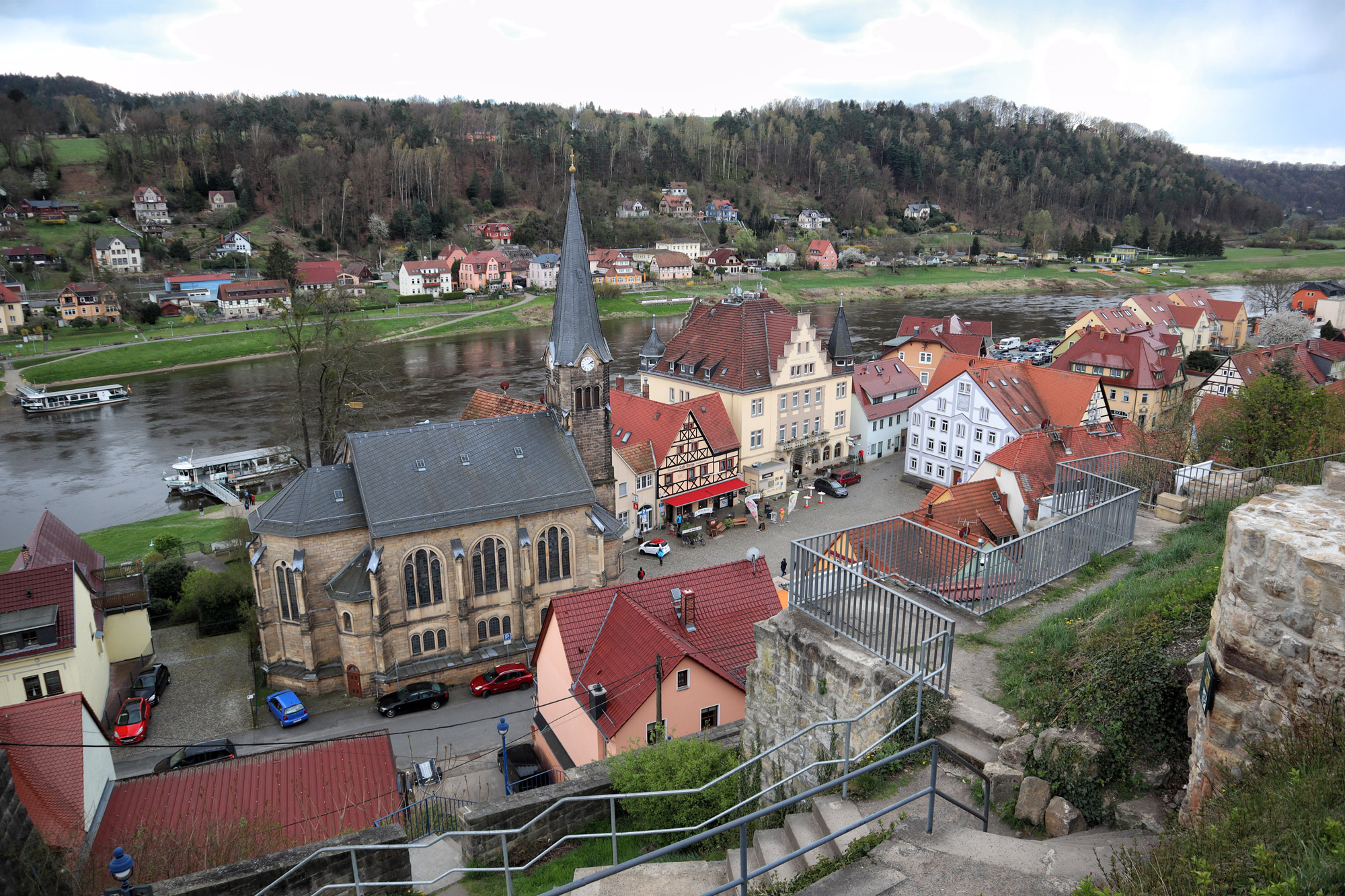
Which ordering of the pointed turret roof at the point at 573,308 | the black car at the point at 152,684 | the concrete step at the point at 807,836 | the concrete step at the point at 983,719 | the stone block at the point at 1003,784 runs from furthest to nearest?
the pointed turret roof at the point at 573,308 → the black car at the point at 152,684 → the concrete step at the point at 983,719 → the stone block at the point at 1003,784 → the concrete step at the point at 807,836

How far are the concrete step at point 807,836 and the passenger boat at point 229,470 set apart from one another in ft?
137

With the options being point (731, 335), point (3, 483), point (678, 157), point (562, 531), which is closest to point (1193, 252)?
point (678, 157)

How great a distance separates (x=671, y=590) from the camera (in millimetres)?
18969

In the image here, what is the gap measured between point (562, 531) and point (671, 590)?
26.7 feet

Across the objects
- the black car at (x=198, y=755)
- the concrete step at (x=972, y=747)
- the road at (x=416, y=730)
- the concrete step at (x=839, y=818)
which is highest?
the concrete step at (x=972, y=747)

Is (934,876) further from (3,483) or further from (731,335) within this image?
(3,483)

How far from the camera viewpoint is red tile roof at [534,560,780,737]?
17.0 metres

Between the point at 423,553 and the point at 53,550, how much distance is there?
11674mm

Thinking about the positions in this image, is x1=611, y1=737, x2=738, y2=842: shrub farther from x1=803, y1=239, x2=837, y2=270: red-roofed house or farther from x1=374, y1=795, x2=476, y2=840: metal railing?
x1=803, y1=239, x2=837, y2=270: red-roofed house

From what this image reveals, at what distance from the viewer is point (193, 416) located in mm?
60312

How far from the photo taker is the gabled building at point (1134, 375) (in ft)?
155

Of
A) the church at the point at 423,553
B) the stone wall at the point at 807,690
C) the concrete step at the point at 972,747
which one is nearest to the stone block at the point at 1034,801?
the concrete step at the point at 972,747

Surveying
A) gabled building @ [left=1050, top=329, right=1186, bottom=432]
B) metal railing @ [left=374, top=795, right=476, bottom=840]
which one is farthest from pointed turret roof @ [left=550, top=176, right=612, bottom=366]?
gabled building @ [left=1050, top=329, right=1186, bottom=432]

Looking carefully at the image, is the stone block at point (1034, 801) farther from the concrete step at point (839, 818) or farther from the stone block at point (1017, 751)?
the concrete step at point (839, 818)
